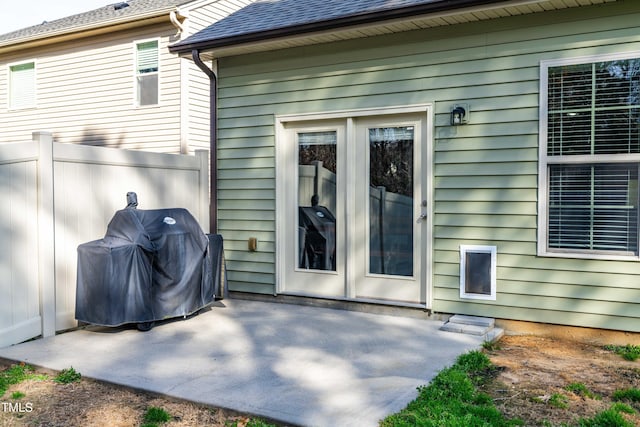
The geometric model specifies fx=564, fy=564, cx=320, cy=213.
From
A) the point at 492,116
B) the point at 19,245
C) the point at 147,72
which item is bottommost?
the point at 19,245

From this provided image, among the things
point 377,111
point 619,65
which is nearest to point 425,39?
point 377,111

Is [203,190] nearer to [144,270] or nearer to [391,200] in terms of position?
[144,270]

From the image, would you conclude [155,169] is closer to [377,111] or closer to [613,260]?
[377,111]

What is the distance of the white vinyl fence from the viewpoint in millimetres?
4461

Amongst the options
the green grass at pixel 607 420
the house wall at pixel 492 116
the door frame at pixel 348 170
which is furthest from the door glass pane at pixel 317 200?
the green grass at pixel 607 420

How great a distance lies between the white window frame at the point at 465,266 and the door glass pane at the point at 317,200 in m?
1.38

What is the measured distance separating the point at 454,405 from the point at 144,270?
9.60 ft

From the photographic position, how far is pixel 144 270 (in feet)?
16.0

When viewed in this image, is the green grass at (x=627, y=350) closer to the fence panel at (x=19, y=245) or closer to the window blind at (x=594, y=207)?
the window blind at (x=594, y=207)

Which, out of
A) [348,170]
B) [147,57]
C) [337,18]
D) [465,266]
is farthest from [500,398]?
[147,57]

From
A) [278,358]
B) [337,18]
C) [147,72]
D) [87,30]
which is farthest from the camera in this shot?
[87,30]

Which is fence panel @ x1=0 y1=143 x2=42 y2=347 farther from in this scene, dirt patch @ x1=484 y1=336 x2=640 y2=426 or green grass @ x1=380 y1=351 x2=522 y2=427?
dirt patch @ x1=484 y1=336 x2=640 y2=426

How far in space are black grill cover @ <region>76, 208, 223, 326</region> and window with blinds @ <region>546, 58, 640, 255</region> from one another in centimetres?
320

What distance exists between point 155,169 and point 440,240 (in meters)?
2.99
